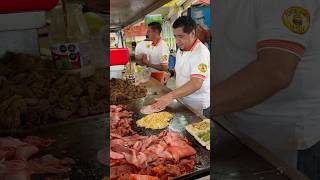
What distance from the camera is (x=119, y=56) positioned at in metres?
1.08

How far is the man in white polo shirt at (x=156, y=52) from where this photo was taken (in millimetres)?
1088

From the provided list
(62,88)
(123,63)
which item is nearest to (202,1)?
(123,63)

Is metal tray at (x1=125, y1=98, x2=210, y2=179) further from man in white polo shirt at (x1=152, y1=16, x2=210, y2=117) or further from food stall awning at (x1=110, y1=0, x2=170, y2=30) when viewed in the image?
food stall awning at (x1=110, y1=0, x2=170, y2=30)

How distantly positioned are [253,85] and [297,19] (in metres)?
0.27

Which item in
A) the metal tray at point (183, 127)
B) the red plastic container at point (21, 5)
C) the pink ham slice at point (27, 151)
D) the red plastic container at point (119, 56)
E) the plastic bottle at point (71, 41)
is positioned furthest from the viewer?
the metal tray at point (183, 127)

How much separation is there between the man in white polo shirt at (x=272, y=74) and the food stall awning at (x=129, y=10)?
0.38m

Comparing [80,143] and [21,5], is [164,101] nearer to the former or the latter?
[80,143]

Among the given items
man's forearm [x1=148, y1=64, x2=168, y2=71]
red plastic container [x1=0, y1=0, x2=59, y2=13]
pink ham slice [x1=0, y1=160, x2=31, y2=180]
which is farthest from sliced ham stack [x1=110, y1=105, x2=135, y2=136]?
red plastic container [x1=0, y1=0, x2=59, y2=13]

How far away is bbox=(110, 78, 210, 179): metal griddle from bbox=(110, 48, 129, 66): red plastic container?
193mm

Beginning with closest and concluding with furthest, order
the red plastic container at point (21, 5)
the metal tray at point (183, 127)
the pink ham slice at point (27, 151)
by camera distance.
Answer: the red plastic container at point (21, 5) → the pink ham slice at point (27, 151) → the metal tray at point (183, 127)

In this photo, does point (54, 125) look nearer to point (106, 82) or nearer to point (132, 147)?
point (106, 82)

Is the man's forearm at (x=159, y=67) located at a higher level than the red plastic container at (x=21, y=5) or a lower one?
lower

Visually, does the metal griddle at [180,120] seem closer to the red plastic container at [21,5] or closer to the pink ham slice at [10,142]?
the pink ham slice at [10,142]

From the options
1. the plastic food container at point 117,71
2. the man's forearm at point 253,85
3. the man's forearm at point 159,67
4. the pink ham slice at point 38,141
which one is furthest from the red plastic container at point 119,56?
the man's forearm at point 253,85
